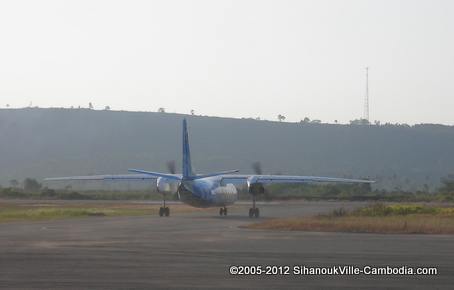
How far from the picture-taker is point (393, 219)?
47.2 metres

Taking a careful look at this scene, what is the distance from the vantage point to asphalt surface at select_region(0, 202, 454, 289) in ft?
66.8

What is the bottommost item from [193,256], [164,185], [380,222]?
[193,256]

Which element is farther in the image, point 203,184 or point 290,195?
point 290,195

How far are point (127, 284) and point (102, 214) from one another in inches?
1623

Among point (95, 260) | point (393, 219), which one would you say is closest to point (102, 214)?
point (393, 219)

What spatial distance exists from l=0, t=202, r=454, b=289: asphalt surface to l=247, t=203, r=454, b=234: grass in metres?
2.34

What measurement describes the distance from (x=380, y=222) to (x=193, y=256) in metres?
18.9

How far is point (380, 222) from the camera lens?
43906 mm

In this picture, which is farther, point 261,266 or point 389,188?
point 389,188

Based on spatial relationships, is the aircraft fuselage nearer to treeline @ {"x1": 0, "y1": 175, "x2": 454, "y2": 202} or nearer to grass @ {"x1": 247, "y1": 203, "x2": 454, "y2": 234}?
grass @ {"x1": 247, "y1": 203, "x2": 454, "y2": 234}

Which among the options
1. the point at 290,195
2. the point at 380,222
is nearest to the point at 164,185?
the point at 380,222

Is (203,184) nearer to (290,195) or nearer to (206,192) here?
(206,192)

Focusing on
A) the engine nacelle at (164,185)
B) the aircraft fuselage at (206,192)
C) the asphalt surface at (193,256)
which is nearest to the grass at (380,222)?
the asphalt surface at (193,256)

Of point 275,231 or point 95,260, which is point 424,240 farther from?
point 95,260
